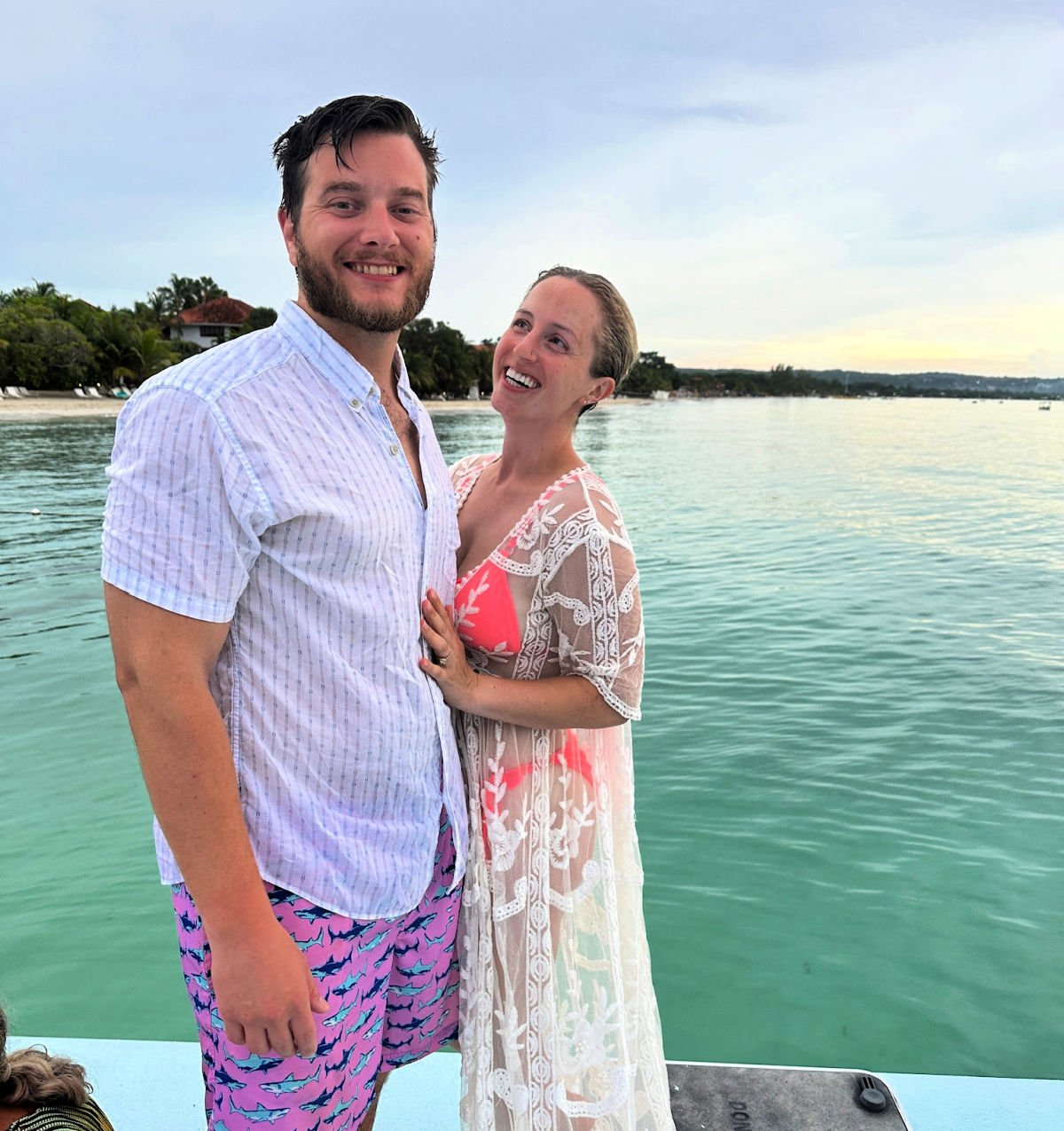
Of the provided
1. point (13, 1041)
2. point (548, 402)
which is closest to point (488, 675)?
point (548, 402)

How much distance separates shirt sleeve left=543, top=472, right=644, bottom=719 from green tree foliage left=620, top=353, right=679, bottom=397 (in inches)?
4827

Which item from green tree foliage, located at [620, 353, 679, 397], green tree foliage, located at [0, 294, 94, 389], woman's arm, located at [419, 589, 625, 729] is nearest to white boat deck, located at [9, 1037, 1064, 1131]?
woman's arm, located at [419, 589, 625, 729]

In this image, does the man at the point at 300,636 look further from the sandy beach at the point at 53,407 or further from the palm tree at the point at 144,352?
the palm tree at the point at 144,352

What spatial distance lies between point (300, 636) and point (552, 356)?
39.2 inches

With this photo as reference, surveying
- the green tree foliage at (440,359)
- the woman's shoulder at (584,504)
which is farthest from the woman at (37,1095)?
the green tree foliage at (440,359)

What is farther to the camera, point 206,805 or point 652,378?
point 652,378

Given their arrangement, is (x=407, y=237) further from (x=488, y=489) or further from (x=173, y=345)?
(x=173, y=345)

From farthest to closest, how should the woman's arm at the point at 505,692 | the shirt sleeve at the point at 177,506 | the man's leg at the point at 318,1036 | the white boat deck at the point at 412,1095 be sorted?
the white boat deck at the point at 412,1095
the woman's arm at the point at 505,692
the man's leg at the point at 318,1036
the shirt sleeve at the point at 177,506

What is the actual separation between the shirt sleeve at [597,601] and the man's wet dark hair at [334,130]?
0.76m

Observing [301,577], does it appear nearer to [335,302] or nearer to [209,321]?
[335,302]

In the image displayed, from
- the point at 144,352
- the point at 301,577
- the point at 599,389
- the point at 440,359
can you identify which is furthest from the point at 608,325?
the point at 440,359

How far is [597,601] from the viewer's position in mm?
1937

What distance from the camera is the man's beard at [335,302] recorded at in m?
1.56

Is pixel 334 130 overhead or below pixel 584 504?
overhead
